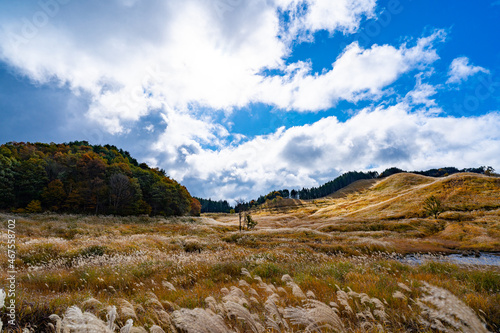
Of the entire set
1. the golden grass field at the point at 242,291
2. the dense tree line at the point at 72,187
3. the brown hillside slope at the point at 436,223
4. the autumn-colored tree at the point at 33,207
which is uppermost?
the dense tree line at the point at 72,187

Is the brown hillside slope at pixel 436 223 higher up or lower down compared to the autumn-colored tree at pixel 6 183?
lower down

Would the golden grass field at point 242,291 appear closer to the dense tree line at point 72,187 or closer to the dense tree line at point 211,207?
the dense tree line at point 72,187

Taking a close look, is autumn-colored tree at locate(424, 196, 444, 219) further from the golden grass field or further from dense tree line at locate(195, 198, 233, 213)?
dense tree line at locate(195, 198, 233, 213)

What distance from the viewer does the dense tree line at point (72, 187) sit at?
47969 mm

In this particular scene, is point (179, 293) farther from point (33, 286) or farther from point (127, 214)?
point (127, 214)

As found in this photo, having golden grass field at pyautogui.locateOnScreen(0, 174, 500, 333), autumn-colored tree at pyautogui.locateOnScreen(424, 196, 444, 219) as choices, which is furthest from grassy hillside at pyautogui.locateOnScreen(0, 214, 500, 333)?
autumn-colored tree at pyautogui.locateOnScreen(424, 196, 444, 219)

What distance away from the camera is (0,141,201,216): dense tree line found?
157 ft

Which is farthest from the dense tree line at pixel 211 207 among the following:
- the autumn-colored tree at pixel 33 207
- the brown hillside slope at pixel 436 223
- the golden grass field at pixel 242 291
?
the golden grass field at pixel 242 291

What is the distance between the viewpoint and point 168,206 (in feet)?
228

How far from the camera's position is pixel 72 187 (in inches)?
2154

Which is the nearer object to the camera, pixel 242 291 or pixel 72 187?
pixel 242 291

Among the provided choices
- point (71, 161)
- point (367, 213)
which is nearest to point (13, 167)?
point (71, 161)

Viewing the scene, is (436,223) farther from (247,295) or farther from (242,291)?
(242,291)

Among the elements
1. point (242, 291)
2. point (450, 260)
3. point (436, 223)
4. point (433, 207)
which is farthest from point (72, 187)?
point (433, 207)
